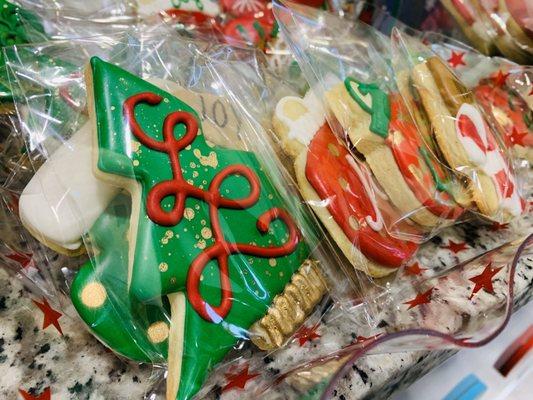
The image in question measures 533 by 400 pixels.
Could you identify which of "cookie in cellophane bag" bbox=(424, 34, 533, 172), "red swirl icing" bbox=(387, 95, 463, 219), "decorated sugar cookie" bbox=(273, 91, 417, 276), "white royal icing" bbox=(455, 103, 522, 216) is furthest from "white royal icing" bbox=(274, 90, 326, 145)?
"cookie in cellophane bag" bbox=(424, 34, 533, 172)

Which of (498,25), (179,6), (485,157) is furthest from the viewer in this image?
(498,25)

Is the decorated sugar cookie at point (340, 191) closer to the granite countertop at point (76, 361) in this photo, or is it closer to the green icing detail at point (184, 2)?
the granite countertop at point (76, 361)

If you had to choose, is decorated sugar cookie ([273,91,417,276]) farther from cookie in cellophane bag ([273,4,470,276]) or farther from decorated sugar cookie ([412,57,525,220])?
decorated sugar cookie ([412,57,525,220])

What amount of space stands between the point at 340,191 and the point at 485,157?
259 mm

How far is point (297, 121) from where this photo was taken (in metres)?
0.71

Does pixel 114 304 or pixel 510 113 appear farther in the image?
pixel 510 113

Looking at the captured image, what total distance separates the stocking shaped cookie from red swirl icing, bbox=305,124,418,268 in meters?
0.07

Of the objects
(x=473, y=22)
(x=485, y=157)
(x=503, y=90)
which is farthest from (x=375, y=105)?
(x=473, y=22)

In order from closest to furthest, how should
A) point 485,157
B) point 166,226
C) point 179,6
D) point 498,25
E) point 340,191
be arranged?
point 166,226
point 340,191
point 485,157
point 179,6
point 498,25

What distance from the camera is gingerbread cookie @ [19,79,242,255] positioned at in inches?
23.6

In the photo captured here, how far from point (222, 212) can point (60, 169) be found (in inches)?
7.6

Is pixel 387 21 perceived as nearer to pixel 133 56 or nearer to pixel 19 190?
pixel 133 56

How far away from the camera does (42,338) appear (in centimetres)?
66

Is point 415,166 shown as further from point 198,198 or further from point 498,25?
point 498,25
